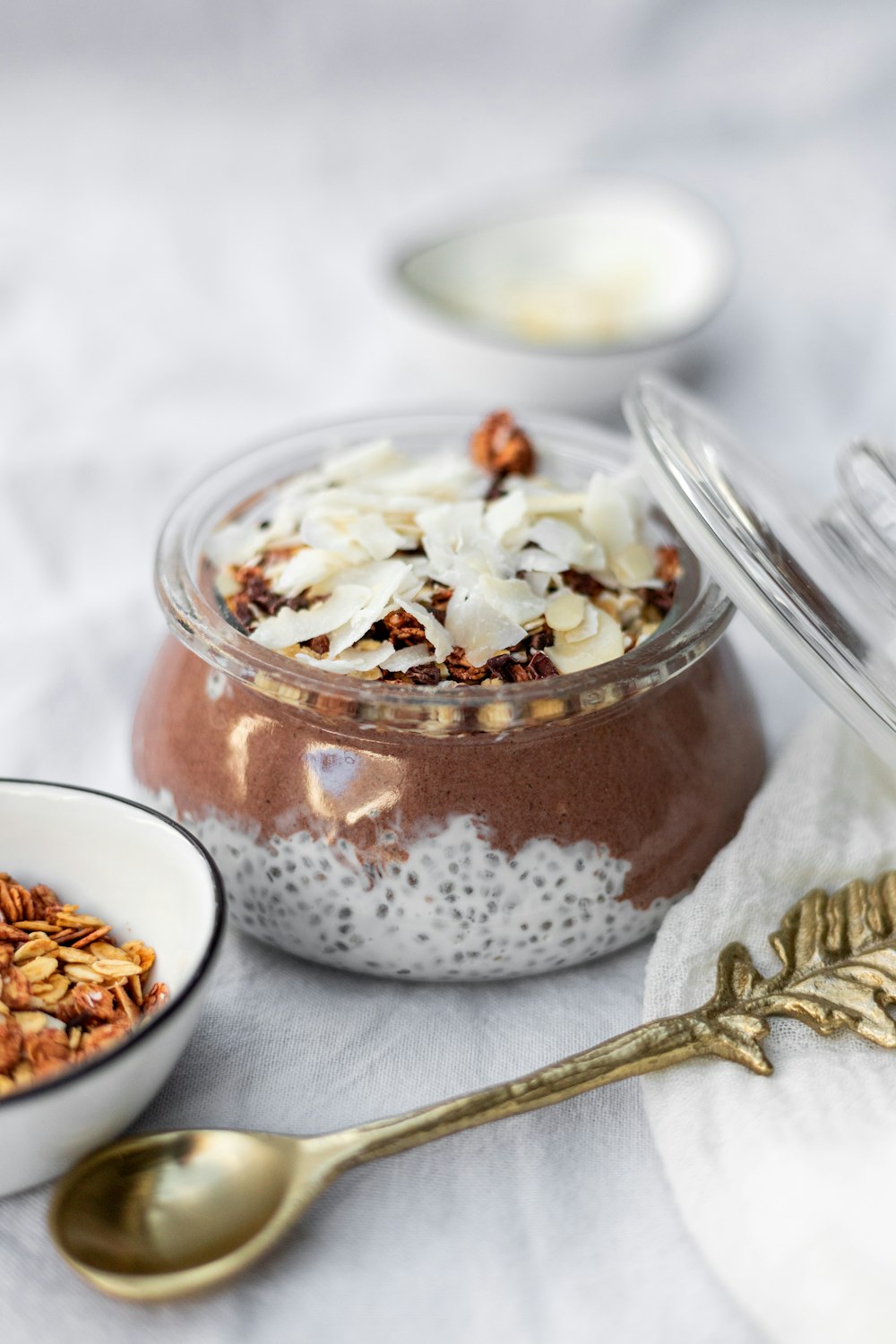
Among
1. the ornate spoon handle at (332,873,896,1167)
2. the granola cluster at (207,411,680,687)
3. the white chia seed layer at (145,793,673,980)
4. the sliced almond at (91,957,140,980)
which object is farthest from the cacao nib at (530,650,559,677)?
the sliced almond at (91,957,140,980)

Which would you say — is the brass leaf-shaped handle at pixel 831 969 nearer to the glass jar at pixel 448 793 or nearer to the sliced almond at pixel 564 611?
the glass jar at pixel 448 793

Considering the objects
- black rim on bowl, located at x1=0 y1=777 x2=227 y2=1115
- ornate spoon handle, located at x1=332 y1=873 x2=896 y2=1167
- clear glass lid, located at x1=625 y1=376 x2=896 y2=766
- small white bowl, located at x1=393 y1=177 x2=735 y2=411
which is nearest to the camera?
black rim on bowl, located at x1=0 y1=777 x2=227 y2=1115

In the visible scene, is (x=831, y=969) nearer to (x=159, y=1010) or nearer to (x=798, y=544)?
(x=798, y=544)

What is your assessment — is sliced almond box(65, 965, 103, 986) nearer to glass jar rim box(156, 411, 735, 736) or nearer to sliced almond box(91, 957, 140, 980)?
sliced almond box(91, 957, 140, 980)

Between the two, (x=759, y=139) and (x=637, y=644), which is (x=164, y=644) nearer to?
(x=637, y=644)

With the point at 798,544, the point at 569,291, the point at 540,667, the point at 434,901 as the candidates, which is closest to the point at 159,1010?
the point at 434,901

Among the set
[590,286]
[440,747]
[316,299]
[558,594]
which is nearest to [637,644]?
[558,594]
